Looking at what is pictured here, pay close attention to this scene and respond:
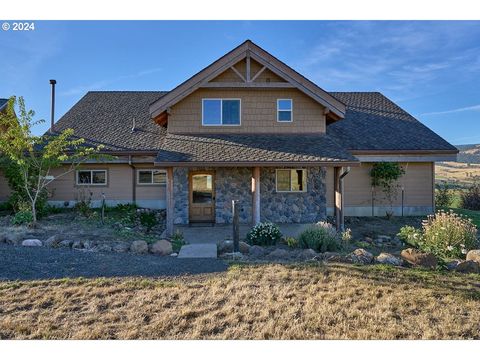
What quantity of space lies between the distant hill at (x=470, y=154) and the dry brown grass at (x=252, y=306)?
4982 centimetres

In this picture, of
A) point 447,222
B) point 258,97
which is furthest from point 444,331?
point 258,97

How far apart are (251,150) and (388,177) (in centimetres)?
687

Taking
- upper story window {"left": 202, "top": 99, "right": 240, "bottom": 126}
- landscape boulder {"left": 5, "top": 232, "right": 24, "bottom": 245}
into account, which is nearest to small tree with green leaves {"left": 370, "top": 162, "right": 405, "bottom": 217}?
upper story window {"left": 202, "top": 99, "right": 240, "bottom": 126}

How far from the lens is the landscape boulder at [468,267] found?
6.57 m

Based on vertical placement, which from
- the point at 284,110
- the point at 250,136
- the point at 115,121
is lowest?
the point at 250,136

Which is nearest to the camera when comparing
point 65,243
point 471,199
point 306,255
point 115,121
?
point 306,255

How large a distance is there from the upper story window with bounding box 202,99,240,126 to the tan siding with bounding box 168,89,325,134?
17 centimetres

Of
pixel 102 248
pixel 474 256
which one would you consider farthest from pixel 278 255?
pixel 102 248

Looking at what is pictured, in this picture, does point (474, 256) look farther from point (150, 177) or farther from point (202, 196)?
point (150, 177)

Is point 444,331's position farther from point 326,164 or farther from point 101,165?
point 101,165

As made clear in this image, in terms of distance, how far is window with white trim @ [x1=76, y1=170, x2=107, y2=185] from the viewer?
609 inches

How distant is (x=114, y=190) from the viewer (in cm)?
1545

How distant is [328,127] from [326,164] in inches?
215

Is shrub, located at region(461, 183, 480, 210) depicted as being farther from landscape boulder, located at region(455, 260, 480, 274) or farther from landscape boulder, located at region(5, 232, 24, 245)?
landscape boulder, located at region(5, 232, 24, 245)
